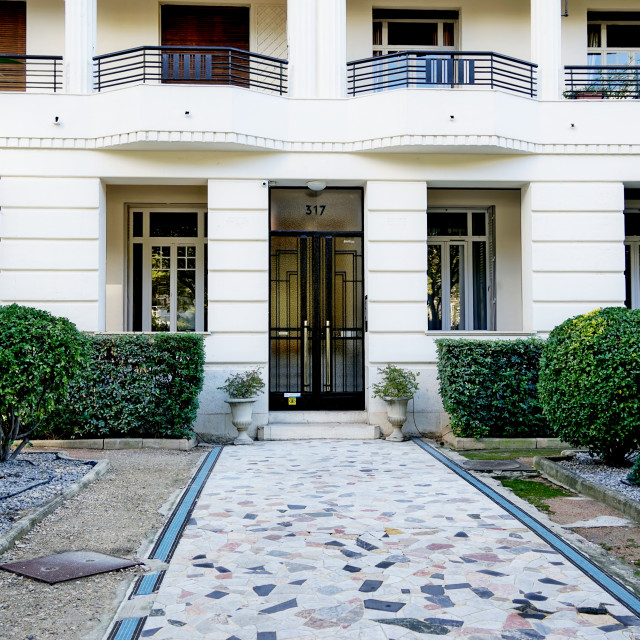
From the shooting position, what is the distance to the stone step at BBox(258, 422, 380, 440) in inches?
451

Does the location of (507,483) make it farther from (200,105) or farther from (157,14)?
(157,14)

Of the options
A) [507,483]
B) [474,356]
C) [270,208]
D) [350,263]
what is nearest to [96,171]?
[270,208]

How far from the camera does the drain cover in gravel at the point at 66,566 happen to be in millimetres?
4863

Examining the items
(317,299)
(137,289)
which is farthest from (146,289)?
(317,299)

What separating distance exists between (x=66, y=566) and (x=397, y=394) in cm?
681

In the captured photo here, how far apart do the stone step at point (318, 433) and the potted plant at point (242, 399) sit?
365mm

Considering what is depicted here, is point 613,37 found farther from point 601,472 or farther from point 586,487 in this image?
point 586,487

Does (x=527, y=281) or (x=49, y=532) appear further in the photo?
(x=527, y=281)

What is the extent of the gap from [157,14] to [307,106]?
3.43 meters

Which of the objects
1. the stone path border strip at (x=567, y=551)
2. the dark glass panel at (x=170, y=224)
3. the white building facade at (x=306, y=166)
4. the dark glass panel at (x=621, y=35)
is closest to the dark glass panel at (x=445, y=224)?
the white building facade at (x=306, y=166)

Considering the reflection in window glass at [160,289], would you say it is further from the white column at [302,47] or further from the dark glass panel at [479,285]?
the dark glass panel at [479,285]

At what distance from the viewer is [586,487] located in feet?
24.4

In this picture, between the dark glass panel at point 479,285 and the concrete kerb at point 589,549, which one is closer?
the concrete kerb at point 589,549

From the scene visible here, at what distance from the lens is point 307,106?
465 inches
